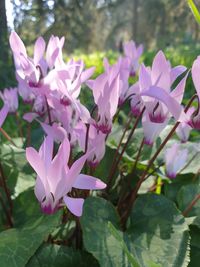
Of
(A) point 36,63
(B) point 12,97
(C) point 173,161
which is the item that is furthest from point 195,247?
(B) point 12,97

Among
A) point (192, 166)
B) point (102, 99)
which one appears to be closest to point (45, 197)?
point (102, 99)

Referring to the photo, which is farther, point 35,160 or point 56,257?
point 56,257

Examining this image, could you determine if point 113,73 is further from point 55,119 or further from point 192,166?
point 192,166

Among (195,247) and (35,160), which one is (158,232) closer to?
(195,247)

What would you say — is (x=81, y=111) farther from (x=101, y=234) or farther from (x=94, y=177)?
(x=101, y=234)

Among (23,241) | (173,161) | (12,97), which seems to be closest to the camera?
(23,241)

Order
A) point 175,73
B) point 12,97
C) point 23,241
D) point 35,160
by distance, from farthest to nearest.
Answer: point 12,97, point 175,73, point 23,241, point 35,160

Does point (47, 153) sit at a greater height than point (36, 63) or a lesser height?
lesser

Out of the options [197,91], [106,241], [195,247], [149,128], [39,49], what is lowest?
[195,247]
